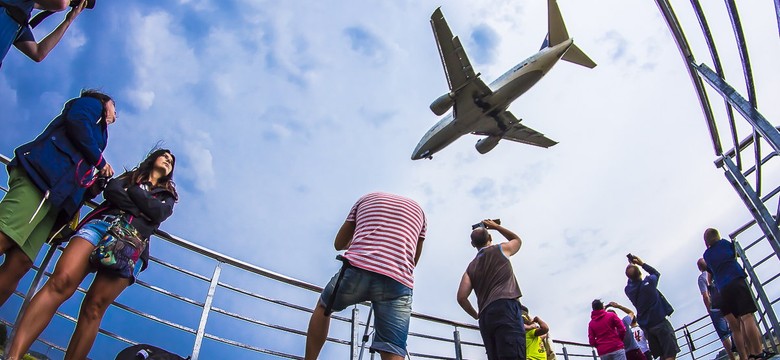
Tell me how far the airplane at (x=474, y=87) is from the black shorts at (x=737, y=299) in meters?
13.1

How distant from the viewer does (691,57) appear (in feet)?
6.31

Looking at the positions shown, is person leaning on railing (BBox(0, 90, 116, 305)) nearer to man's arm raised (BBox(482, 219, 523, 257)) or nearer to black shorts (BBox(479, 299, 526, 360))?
black shorts (BBox(479, 299, 526, 360))

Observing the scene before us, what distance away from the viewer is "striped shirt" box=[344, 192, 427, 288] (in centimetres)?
239

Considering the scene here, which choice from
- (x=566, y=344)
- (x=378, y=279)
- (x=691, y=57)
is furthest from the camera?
(x=566, y=344)

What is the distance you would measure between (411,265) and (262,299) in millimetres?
1528

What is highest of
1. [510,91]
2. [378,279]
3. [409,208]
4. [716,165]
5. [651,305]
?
[510,91]

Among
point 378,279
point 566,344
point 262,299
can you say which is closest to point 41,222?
point 262,299

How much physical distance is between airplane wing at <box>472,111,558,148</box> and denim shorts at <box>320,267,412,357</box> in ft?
56.4

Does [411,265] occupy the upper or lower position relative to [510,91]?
lower

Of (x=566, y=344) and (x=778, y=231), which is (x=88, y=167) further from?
(x=566, y=344)

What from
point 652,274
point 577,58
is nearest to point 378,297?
point 652,274

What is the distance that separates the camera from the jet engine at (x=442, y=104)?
16859mm

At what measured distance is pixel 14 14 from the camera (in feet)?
6.84

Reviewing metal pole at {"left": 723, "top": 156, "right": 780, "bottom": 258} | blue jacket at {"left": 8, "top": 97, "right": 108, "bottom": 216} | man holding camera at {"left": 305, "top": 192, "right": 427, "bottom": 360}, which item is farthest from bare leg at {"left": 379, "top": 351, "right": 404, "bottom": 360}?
blue jacket at {"left": 8, "top": 97, "right": 108, "bottom": 216}
